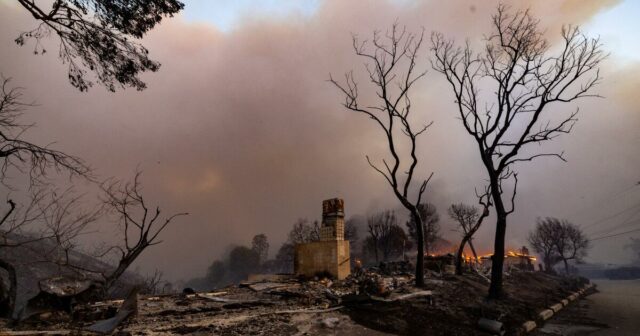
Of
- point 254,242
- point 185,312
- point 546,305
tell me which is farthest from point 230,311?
point 254,242

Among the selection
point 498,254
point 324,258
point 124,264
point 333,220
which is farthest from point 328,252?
point 124,264

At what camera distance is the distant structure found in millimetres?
13062

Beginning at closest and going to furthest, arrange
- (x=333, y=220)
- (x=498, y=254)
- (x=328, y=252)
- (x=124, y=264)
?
(x=124, y=264), (x=498, y=254), (x=328, y=252), (x=333, y=220)

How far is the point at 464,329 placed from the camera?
734 cm

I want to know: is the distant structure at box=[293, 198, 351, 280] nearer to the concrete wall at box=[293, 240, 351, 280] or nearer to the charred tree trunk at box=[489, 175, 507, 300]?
the concrete wall at box=[293, 240, 351, 280]

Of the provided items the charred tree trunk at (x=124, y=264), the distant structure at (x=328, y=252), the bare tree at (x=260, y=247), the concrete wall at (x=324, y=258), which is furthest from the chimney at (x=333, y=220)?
the bare tree at (x=260, y=247)

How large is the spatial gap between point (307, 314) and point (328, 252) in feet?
18.5

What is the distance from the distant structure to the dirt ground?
1633 millimetres

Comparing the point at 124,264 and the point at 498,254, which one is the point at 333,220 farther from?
the point at 124,264

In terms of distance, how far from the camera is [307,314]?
24.9 feet

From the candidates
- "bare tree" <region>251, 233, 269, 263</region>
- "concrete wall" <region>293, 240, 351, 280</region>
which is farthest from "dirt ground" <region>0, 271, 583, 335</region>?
"bare tree" <region>251, 233, 269, 263</region>

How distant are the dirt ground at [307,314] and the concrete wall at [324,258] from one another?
1570mm

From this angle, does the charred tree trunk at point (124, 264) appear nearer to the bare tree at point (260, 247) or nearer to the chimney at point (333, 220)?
the chimney at point (333, 220)

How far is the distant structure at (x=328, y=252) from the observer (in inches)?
514
